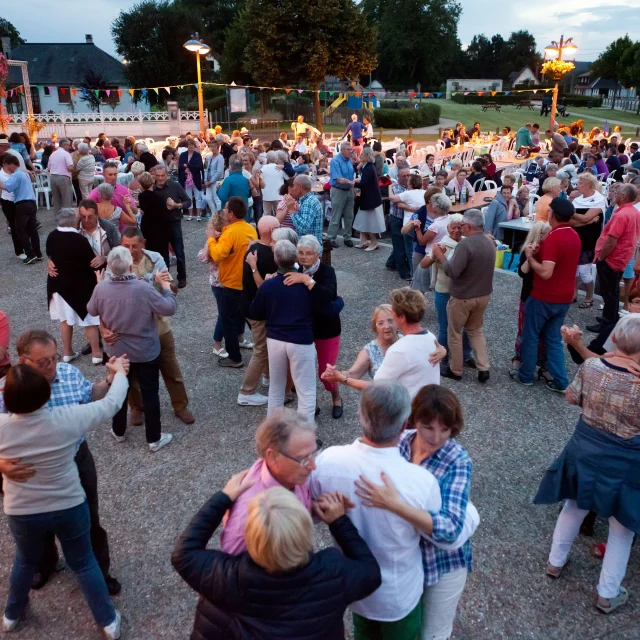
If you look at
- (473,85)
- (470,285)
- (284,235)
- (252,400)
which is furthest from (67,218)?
(473,85)

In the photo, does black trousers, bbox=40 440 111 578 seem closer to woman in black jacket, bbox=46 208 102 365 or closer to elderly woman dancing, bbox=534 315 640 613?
elderly woman dancing, bbox=534 315 640 613

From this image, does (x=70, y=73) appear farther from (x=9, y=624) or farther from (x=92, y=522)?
(x=9, y=624)

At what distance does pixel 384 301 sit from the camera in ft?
22.9

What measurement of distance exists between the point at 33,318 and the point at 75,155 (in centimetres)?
473

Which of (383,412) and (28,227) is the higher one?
(383,412)

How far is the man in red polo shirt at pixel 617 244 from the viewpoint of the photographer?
5348mm

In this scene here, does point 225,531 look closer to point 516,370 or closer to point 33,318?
point 516,370

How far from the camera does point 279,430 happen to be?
6.04 feet

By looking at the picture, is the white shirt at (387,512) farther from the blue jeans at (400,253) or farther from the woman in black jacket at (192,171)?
the woman in black jacket at (192,171)

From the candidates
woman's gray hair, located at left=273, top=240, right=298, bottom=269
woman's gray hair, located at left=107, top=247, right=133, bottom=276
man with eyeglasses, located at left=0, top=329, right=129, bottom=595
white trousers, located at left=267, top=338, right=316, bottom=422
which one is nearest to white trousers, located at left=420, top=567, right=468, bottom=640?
man with eyeglasses, located at left=0, top=329, right=129, bottom=595

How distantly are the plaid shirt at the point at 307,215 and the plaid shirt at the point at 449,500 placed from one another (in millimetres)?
4133

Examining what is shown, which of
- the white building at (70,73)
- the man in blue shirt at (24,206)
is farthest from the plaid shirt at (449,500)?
the white building at (70,73)

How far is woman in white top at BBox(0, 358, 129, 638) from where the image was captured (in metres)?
2.20

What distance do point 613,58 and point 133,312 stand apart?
82136 millimetres
